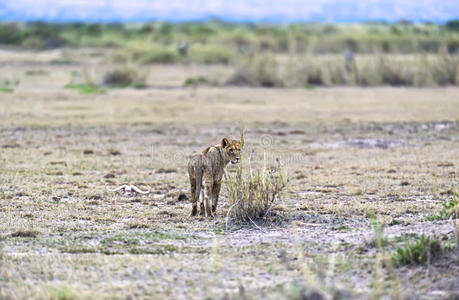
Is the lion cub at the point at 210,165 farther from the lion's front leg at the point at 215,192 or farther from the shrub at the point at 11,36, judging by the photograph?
the shrub at the point at 11,36

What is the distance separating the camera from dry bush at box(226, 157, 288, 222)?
9.07 metres

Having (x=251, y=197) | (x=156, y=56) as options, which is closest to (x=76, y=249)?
(x=251, y=197)

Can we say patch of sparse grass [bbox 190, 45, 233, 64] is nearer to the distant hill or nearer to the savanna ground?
the savanna ground

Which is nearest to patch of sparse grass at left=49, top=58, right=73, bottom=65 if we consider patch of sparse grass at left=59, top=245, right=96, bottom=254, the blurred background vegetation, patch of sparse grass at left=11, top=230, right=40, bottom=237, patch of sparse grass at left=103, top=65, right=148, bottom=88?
the blurred background vegetation

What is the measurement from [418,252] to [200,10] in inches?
6554

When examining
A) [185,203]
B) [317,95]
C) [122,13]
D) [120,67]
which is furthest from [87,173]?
[122,13]

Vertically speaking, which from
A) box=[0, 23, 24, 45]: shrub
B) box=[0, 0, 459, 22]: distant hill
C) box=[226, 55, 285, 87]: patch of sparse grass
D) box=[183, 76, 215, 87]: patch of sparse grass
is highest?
box=[0, 0, 459, 22]: distant hill

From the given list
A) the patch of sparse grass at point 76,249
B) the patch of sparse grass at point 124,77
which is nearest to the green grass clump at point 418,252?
the patch of sparse grass at point 76,249

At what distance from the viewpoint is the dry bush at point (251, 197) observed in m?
9.07

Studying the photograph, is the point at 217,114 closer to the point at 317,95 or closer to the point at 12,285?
the point at 317,95

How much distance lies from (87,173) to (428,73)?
754 inches

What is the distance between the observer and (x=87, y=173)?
12.8 metres

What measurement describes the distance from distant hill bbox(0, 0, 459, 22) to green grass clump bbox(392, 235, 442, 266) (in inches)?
4527

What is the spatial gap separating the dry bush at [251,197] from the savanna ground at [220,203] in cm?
15
